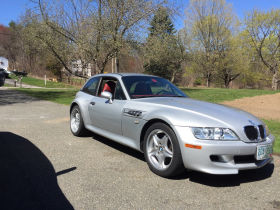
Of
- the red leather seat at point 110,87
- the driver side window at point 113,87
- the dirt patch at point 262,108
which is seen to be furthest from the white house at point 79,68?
the red leather seat at point 110,87

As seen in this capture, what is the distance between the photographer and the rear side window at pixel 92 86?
5.58m

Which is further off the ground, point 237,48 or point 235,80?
point 237,48

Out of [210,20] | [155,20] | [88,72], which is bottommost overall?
[88,72]

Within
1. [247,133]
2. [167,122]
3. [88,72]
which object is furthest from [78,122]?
[88,72]

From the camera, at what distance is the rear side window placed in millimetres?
5578

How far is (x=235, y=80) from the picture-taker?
4550 centimetres

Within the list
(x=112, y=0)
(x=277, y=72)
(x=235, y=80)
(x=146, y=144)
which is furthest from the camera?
(x=235, y=80)

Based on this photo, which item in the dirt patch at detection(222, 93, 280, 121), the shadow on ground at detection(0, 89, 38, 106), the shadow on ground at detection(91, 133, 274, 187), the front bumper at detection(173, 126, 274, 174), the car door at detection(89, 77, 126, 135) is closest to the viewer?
the front bumper at detection(173, 126, 274, 174)

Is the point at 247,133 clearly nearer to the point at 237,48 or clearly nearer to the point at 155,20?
the point at 155,20

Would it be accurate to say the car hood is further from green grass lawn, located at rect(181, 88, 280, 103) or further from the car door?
green grass lawn, located at rect(181, 88, 280, 103)

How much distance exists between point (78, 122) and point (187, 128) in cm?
333

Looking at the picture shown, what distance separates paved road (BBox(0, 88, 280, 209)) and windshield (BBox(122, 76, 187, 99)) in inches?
44.5

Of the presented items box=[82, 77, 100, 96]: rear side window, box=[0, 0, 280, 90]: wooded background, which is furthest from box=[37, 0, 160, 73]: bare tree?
box=[82, 77, 100, 96]: rear side window

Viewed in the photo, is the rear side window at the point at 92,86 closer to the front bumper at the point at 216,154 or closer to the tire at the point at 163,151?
the tire at the point at 163,151
